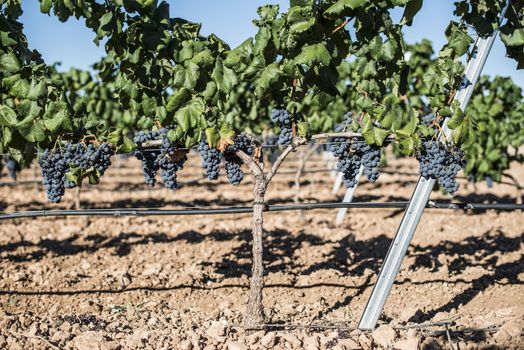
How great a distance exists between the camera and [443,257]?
522cm

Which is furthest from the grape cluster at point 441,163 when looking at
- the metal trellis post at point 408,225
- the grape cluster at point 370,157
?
the grape cluster at point 370,157

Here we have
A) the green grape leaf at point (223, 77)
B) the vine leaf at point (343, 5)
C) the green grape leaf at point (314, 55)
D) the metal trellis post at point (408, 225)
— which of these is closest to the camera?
the vine leaf at point (343, 5)

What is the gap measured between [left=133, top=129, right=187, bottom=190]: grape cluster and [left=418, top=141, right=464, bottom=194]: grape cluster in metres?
1.58

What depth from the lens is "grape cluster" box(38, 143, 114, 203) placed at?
11.2 ft

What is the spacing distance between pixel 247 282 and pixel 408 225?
1723mm

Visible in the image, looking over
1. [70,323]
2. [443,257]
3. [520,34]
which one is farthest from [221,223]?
[520,34]

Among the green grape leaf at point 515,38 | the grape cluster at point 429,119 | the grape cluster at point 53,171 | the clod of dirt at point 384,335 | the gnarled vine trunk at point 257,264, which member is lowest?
the clod of dirt at point 384,335

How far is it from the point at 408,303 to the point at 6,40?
347cm

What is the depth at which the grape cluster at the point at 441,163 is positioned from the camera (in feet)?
10.7

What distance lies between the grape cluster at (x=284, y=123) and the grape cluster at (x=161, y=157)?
26.4 inches

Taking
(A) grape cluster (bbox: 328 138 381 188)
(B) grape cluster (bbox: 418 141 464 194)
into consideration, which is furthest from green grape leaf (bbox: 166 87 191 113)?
(B) grape cluster (bbox: 418 141 464 194)

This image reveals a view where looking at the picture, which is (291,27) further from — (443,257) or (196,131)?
(443,257)

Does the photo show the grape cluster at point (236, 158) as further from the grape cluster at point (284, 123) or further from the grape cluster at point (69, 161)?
the grape cluster at point (69, 161)

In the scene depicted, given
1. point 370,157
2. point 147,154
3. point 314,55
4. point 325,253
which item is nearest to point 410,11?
point 314,55
